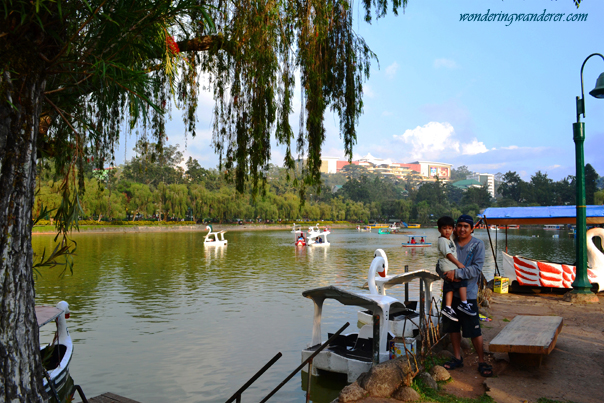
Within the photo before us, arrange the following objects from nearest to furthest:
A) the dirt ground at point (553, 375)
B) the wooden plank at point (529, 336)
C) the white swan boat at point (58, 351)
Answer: the dirt ground at point (553, 375) → the wooden plank at point (529, 336) → the white swan boat at point (58, 351)

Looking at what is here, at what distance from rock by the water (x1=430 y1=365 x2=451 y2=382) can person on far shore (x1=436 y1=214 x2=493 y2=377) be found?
12.3 inches

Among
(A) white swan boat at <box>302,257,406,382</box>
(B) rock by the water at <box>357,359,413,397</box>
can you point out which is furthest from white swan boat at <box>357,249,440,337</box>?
(B) rock by the water at <box>357,359,413,397</box>

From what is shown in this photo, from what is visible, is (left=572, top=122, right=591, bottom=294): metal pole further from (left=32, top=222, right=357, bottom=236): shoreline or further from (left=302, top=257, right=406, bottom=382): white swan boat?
(left=32, top=222, right=357, bottom=236): shoreline

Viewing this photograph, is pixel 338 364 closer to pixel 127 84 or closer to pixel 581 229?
pixel 127 84

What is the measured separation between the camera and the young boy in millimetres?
4473

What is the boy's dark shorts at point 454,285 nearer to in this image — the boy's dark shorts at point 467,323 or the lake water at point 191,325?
the boy's dark shorts at point 467,323

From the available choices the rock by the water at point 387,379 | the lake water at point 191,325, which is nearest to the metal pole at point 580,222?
the lake water at point 191,325

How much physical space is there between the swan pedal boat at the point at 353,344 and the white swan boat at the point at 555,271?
539cm

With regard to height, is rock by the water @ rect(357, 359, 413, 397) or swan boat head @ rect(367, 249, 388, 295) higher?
swan boat head @ rect(367, 249, 388, 295)

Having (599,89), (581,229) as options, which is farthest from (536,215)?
(599,89)

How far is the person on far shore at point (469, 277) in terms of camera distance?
4.44 meters

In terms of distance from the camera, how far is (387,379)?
441 cm

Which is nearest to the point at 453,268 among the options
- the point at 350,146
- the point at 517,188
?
the point at 350,146

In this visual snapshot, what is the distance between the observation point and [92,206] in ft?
150
